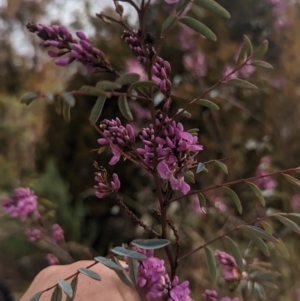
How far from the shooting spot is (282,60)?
1.03m

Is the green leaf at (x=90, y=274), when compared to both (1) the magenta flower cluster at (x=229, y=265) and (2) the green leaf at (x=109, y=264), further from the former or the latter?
(1) the magenta flower cluster at (x=229, y=265)

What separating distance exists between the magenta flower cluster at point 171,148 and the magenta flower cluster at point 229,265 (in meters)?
0.13

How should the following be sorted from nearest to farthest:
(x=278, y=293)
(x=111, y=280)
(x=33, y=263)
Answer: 1. (x=111, y=280)
2. (x=278, y=293)
3. (x=33, y=263)

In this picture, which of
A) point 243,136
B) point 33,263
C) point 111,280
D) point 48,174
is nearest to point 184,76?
point 243,136

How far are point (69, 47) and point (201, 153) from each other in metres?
0.95

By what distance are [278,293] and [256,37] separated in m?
0.85

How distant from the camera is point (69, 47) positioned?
251 millimetres

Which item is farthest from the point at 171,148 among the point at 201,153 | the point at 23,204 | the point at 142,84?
the point at 201,153

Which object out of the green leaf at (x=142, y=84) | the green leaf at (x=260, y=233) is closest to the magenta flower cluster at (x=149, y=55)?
the green leaf at (x=142, y=84)

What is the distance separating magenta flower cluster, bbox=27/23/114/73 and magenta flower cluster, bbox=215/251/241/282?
21 cm

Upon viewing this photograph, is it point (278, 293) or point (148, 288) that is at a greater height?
point (148, 288)

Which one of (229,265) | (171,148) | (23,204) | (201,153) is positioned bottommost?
(201,153)

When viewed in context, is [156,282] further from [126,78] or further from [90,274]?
[126,78]

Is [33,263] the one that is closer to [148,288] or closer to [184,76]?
[184,76]
